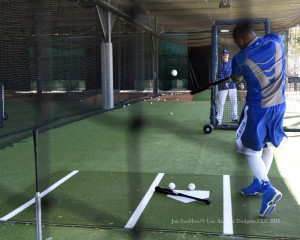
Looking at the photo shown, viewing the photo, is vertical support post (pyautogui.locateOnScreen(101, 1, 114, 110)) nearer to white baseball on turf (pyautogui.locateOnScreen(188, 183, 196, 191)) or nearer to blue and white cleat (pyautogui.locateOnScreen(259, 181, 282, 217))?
white baseball on turf (pyautogui.locateOnScreen(188, 183, 196, 191))

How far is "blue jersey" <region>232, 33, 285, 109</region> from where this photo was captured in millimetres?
2736

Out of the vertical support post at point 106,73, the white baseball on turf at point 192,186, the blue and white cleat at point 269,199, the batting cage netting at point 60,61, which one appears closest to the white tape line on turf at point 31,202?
the white baseball on turf at point 192,186

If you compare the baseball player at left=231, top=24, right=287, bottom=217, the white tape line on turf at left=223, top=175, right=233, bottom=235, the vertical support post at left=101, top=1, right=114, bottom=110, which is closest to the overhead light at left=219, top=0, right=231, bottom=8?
the vertical support post at left=101, top=1, right=114, bottom=110

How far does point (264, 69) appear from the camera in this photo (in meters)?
2.74

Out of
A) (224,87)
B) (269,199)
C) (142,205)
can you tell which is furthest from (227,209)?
(224,87)

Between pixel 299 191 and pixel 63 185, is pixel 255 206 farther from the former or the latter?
pixel 63 185

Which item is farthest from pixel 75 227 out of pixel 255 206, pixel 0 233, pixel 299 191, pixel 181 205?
pixel 299 191

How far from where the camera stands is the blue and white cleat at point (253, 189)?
10.6ft

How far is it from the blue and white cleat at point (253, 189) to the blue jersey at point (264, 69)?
0.78 metres

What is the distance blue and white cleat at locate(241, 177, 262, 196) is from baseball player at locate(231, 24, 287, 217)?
389mm

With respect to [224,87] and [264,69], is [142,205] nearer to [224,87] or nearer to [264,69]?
[264,69]

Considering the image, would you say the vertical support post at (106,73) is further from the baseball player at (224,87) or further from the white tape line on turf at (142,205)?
the white tape line on turf at (142,205)

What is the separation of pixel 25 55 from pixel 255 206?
10755mm

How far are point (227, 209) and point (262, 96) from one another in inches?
36.1
